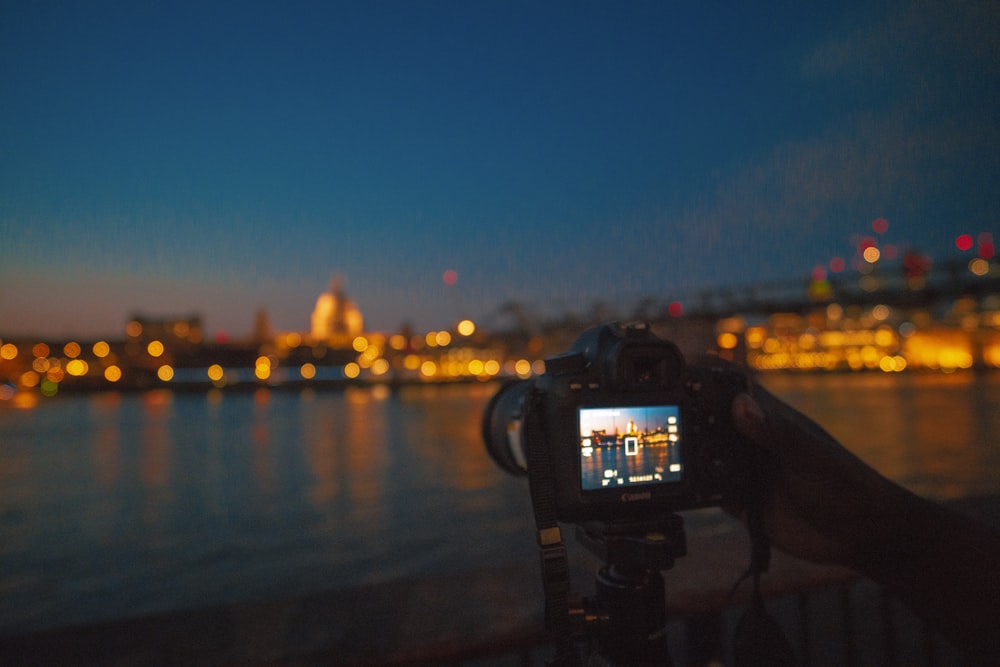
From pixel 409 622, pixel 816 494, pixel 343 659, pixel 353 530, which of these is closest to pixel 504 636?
pixel 409 622

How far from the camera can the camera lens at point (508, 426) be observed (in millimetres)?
1150

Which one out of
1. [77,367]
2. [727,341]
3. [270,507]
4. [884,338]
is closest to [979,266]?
[884,338]

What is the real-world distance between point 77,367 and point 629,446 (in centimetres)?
9074

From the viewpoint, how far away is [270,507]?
11.4 metres

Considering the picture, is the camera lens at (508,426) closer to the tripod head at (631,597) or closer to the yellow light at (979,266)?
the tripod head at (631,597)

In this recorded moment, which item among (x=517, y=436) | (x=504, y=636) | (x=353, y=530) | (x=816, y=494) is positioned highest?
(x=517, y=436)

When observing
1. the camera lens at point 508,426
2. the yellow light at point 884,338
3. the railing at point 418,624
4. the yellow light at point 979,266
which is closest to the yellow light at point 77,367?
the yellow light at point 979,266

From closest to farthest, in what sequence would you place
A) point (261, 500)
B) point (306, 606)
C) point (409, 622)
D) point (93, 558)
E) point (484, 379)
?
point (409, 622) → point (306, 606) → point (93, 558) → point (261, 500) → point (484, 379)

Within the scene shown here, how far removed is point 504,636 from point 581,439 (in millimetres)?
549

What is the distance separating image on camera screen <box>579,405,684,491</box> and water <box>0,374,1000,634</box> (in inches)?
228

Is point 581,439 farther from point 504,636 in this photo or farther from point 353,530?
point 353,530

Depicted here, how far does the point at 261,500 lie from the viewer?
472 inches

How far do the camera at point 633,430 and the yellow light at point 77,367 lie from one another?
3476 inches

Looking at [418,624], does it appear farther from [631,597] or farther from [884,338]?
[884,338]
